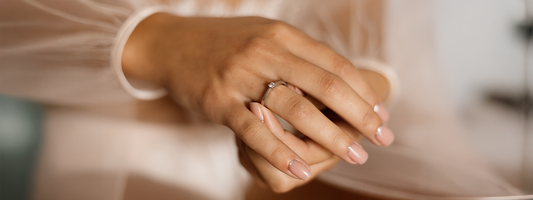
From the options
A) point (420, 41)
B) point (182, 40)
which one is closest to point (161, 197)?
point (182, 40)

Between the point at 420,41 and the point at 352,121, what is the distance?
467 mm

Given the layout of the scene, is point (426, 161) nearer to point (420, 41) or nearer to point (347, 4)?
point (420, 41)

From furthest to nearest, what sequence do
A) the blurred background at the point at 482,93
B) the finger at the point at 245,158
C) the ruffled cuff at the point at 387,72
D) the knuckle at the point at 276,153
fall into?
the ruffled cuff at the point at 387,72
the blurred background at the point at 482,93
the finger at the point at 245,158
the knuckle at the point at 276,153

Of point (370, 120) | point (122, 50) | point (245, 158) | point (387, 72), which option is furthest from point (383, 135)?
point (122, 50)

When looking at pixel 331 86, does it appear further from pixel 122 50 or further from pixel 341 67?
pixel 122 50

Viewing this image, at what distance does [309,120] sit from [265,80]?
10cm

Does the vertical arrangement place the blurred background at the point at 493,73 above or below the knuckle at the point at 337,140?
above

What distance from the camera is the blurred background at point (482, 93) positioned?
649mm

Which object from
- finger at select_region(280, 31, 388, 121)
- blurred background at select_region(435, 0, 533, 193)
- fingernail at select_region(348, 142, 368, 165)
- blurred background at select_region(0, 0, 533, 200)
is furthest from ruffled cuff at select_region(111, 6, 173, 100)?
blurred background at select_region(435, 0, 533, 193)

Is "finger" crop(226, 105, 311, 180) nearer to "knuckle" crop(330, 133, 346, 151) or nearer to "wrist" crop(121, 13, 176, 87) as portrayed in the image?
"knuckle" crop(330, 133, 346, 151)

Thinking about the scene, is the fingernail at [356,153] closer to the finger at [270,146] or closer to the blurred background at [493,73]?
the finger at [270,146]

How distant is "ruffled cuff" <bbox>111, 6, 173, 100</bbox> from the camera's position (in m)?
0.59

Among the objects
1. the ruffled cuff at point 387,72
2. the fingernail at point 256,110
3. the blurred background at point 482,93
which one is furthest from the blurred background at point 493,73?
the fingernail at point 256,110

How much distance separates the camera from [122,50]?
598mm
